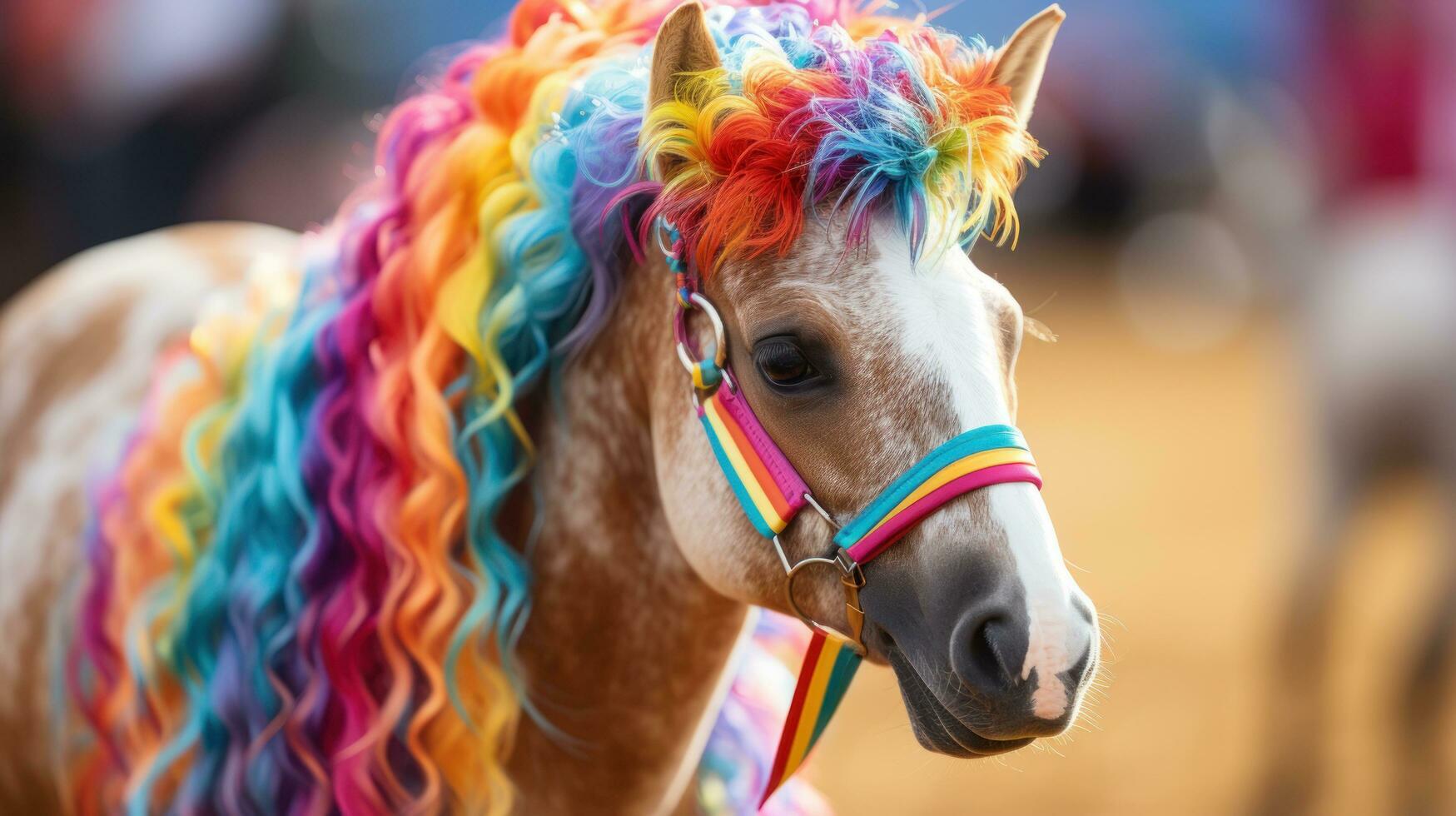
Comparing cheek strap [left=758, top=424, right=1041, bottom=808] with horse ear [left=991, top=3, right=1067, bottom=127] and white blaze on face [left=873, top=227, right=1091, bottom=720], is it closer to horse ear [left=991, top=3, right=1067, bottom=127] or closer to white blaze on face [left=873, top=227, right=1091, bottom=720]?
white blaze on face [left=873, top=227, right=1091, bottom=720]

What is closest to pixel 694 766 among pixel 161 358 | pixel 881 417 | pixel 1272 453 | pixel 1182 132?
pixel 881 417

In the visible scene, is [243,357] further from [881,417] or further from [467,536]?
[881,417]

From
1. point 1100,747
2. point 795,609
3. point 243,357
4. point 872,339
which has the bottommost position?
point 1100,747

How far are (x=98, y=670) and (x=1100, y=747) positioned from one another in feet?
11.6

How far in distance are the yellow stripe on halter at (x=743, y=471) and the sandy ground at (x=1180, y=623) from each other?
0.43m

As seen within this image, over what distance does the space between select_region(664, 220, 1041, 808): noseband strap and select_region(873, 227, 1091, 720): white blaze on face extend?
0.04m

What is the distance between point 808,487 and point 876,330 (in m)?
0.22

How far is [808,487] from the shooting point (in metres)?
1.59

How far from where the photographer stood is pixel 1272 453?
812 centimetres

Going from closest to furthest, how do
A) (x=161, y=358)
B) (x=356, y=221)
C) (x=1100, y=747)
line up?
(x=356, y=221), (x=161, y=358), (x=1100, y=747)

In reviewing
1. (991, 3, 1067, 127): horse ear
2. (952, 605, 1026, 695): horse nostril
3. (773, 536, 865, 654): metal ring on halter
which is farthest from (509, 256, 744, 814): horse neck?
(991, 3, 1067, 127): horse ear

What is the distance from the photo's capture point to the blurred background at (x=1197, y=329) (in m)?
4.13

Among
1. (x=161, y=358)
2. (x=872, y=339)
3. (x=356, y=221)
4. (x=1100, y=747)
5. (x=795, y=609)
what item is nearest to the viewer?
(x=872, y=339)

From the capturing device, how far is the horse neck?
1.82 meters
